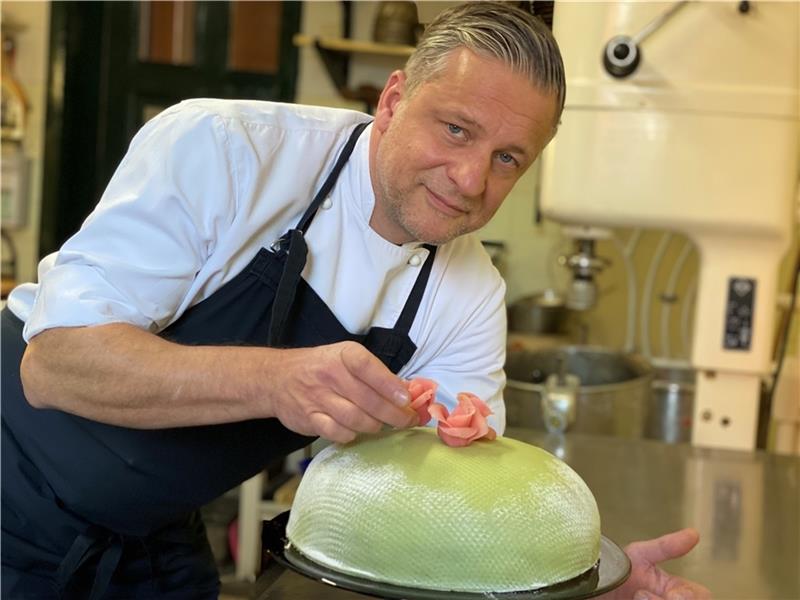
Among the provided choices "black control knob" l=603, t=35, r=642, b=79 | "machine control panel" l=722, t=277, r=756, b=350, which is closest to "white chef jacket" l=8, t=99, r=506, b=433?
"black control knob" l=603, t=35, r=642, b=79

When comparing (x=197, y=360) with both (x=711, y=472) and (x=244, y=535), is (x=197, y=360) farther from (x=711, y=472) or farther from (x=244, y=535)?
(x=244, y=535)

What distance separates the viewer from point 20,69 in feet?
10.5

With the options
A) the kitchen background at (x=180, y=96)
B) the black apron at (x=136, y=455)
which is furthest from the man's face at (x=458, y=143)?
the kitchen background at (x=180, y=96)

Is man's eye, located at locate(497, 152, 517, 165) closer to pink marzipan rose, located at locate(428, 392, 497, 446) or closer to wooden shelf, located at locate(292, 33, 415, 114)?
pink marzipan rose, located at locate(428, 392, 497, 446)

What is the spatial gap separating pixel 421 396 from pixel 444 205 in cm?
23

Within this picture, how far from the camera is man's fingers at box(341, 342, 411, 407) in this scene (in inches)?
32.8

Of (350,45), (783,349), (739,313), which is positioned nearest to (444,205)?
(739,313)

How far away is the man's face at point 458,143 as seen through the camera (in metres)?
0.98

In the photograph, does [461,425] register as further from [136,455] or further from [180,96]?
[180,96]

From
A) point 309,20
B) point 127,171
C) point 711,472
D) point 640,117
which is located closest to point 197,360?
point 127,171

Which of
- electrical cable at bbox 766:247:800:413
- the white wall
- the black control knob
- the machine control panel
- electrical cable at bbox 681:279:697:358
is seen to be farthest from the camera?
the white wall

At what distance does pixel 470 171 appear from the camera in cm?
99

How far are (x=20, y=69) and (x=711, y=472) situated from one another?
2.60 metres

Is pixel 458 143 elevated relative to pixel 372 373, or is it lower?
elevated
